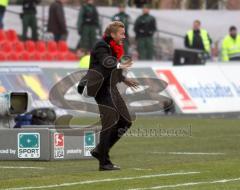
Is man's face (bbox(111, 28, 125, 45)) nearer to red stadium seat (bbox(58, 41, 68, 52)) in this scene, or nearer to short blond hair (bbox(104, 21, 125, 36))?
short blond hair (bbox(104, 21, 125, 36))

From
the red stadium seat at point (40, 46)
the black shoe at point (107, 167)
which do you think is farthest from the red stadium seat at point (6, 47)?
the black shoe at point (107, 167)

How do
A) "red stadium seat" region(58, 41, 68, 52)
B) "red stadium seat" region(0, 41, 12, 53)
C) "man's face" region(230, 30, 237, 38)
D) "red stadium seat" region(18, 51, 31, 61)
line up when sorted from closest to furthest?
"red stadium seat" region(0, 41, 12, 53) → "red stadium seat" region(18, 51, 31, 61) → "red stadium seat" region(58, 41, 68, 52) → "man's face" region(230, 30, 237, 38)

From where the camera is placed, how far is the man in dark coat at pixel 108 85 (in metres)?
14.8

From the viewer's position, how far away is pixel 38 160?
53.9 ft

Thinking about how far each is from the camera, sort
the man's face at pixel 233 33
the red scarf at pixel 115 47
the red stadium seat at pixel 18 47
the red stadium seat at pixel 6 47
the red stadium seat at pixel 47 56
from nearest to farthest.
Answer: the red scarf at pixel 115 47, the red stadium seat at pixel 6 47, the red stadium seat at pixel 18 47, the red stadium seat at pixel 47 56, the man's face at pixel 233 33

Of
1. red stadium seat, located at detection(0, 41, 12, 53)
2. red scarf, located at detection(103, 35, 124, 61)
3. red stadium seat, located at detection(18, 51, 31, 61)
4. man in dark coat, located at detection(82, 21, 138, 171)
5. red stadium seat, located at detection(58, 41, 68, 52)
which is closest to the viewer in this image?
man in dark coat, located at detection(82, 21, 138, 171)

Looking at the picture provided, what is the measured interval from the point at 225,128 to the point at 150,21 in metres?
11.0

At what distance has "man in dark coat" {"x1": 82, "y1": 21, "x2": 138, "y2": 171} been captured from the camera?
1475 cm

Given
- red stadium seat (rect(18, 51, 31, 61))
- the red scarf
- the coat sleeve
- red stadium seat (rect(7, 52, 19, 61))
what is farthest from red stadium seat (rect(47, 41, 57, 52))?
the red scarf

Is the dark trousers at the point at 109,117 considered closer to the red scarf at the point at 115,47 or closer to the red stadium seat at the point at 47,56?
the red scarf at the point at 115,47

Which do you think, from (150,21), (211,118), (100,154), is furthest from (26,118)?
(150,21)

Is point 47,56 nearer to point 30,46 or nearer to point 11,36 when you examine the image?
point 30,46

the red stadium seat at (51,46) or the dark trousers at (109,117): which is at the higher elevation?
the dark trousers at (109,117)

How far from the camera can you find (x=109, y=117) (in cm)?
1488
